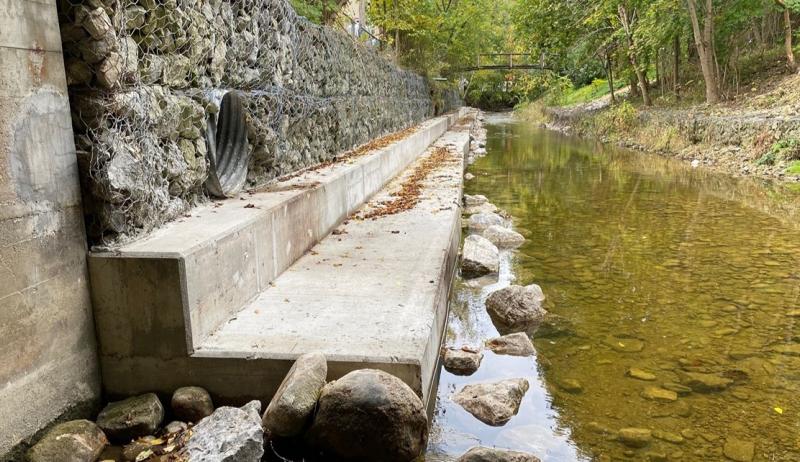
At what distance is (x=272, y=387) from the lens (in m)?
3.41

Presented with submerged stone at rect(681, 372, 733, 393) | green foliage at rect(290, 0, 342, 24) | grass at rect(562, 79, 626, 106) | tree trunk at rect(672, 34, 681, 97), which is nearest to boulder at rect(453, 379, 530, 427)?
submerged stone at rect(681, 372, 733, 393)

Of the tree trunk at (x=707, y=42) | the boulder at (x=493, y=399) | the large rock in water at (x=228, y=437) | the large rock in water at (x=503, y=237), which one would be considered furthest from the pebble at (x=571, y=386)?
the tree trunk at (x=707, y=42)

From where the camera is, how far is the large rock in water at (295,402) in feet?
9.98

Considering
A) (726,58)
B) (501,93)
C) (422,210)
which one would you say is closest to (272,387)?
(422,210)

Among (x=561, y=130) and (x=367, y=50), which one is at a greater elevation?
(x=367, y=50)

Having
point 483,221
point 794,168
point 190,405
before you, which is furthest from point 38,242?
point 794,168

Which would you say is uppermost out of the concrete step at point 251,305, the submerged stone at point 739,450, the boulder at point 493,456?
the concrete step at point 251,305

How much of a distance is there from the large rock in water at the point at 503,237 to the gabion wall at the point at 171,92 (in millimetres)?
2796

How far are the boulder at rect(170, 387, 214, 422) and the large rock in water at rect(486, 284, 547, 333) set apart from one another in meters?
2.86

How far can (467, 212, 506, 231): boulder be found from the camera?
9141mm

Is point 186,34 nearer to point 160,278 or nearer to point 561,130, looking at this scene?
point 160,278

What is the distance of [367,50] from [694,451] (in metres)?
12.8

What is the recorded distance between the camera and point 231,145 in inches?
238

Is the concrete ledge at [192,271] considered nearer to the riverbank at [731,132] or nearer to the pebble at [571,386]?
the pebble at [571,386]
